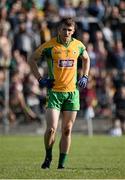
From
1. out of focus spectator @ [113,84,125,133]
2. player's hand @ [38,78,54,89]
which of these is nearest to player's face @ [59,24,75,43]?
player's hand @ [38,78,54,89]

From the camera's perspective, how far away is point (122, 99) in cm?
2530

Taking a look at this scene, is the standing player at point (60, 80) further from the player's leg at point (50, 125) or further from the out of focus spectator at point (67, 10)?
the out of focus spectator at point (67, 10)

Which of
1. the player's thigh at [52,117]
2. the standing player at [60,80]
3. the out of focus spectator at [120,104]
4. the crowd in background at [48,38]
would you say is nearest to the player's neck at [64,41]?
the standing player at [60,80]

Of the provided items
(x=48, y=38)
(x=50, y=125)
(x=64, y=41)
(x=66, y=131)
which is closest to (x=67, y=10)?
(x=48, y=38)

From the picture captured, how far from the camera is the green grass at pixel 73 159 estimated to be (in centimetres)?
1176

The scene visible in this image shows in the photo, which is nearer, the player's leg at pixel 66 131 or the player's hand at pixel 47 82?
the player's hand at pixel 47 82

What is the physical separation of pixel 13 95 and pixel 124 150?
22.8 ft

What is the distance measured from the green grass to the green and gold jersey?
4.46 ft

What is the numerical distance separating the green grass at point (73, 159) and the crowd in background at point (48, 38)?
5.51 ft

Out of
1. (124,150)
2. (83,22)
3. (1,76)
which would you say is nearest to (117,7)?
(83,22)

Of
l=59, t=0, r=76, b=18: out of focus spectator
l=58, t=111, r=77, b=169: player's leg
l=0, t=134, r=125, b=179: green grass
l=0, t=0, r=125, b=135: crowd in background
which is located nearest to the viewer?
l=0, t=134, r=125, b=179: green grass

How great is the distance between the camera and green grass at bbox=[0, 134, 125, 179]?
1176 centimetres

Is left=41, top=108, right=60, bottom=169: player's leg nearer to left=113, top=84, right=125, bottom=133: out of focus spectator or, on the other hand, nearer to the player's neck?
the player's neck

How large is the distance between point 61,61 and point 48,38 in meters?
13.4
